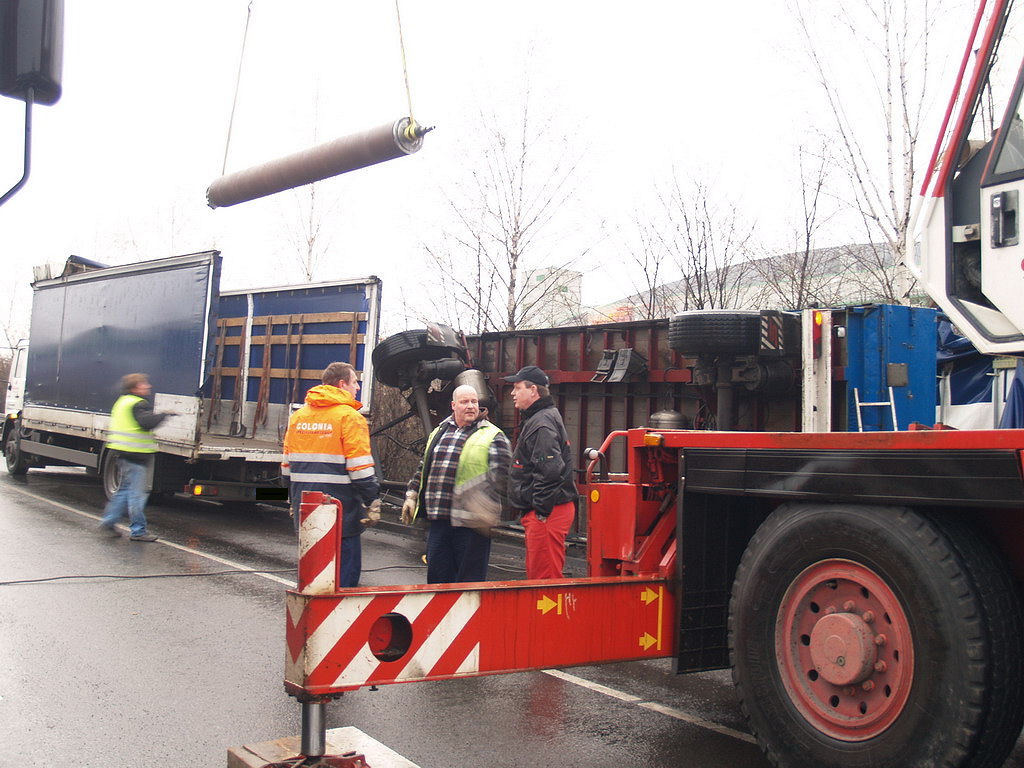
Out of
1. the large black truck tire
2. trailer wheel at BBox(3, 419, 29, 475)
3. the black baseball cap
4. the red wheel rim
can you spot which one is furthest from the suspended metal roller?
trailer wheel at BBox(3, 419, 29, 475)

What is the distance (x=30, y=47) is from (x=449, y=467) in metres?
3.75

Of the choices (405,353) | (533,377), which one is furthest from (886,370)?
(405,353)

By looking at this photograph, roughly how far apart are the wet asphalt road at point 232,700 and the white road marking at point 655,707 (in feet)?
0.05

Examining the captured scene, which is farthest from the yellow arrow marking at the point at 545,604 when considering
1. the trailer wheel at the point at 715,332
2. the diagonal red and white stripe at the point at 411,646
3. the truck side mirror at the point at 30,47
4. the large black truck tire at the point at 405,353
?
the large black truck tire at the point at 405,353

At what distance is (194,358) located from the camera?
11.2m

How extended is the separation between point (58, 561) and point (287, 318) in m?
5.04

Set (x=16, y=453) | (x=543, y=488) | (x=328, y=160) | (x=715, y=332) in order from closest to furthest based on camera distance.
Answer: (x=328, y=160)
(x=543, y=488)
(x=715, y=332)
(x=16, y=453)

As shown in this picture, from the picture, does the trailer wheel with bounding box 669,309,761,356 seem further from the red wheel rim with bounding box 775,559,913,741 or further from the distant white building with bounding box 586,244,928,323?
the distant white building with bounding box 586,244,928,323

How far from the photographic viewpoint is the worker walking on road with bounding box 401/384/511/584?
5676 mm

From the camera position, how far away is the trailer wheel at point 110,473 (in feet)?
40.4

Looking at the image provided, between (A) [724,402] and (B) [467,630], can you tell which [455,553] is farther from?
(A) [724,402]

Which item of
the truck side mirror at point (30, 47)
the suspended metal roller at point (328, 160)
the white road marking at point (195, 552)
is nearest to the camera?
the truck side mirror at point (30, 47)

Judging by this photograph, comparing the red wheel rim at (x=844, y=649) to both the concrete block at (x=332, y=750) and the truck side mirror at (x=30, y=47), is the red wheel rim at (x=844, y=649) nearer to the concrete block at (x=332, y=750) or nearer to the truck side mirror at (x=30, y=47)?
the concrete block at (x=332, y=750)

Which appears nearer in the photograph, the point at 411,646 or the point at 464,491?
the point at 411,646
